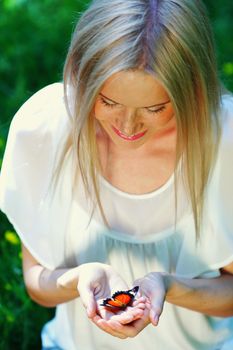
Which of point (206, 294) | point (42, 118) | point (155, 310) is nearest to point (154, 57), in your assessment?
point (42, 118)

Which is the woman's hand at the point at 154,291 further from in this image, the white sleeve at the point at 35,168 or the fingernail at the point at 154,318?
the white sleeve at the point at 35,168

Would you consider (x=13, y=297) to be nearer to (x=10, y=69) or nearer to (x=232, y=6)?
(x=10, y=69)

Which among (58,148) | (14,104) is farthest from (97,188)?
(14,104)

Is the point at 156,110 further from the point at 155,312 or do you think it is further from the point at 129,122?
the point at 155,312

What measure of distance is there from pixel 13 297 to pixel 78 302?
0.56m

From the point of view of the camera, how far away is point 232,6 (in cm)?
513

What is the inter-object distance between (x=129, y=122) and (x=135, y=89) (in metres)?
0.10

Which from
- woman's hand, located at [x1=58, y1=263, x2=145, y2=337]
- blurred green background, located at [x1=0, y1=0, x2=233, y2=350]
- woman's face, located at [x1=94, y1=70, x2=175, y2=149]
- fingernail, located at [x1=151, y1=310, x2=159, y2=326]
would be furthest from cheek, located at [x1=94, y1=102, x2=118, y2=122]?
blurred green background, located at [x1=0, y1=0, x2=233, y2=350]

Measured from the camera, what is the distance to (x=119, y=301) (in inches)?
87.6

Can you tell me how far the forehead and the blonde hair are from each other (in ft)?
0.06

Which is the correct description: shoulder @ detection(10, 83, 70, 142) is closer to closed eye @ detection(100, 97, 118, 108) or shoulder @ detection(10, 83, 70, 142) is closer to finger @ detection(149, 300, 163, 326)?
closed eye @ detection(100, 97, 118, 108)

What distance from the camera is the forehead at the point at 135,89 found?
222cm

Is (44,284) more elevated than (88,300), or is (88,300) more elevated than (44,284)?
(88,300)

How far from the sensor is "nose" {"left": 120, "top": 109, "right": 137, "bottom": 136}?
2.28 m
